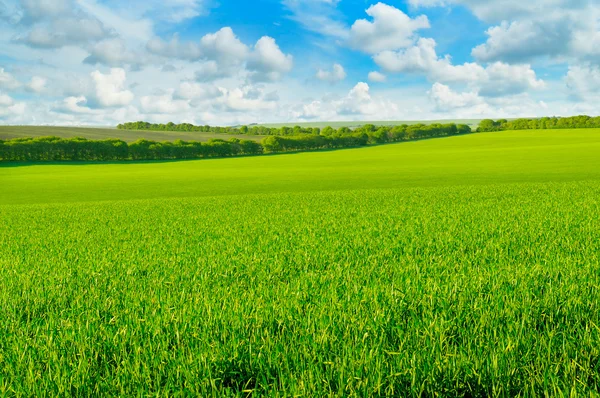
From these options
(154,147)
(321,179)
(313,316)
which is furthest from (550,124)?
(313,316)

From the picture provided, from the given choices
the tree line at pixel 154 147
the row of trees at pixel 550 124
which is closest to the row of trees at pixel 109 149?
the tree line at pixel 154 147

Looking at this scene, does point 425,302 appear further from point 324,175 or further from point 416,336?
point 324,175

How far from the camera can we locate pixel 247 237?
13188 mm

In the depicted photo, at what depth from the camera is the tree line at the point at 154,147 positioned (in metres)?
106

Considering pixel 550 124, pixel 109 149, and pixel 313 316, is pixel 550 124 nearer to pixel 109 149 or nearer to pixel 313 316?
pixel 109 149

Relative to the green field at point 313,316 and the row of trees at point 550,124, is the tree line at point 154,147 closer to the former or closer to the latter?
the row of trees at point 550,124

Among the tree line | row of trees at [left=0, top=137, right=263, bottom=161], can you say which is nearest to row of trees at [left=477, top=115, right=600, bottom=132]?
the tree line

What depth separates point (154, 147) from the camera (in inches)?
4599

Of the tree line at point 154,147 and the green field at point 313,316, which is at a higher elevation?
the tree line at point 154,147

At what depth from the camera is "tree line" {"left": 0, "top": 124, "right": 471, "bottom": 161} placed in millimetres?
105750

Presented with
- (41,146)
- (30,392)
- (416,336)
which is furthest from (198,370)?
(41,146)

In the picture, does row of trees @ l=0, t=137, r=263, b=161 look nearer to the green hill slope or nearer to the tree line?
the tree line

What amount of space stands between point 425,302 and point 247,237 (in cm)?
867

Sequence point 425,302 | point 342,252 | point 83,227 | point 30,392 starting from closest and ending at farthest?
point 30,392 → point 425,302 → point 342,252 → point 83,227
